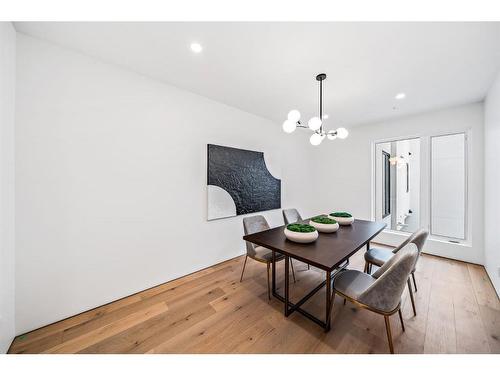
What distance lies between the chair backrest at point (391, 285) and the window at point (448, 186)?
9.79 feet

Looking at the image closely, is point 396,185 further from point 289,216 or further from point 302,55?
point 302,55

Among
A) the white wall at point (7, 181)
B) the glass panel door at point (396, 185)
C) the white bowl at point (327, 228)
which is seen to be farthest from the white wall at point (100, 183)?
the glass panel door at point (396, 185)

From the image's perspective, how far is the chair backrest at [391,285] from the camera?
4.00ft

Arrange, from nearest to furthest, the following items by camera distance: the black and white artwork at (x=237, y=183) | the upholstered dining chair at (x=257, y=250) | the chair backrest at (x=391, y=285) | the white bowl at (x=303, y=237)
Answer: the chair backrest at (x=391, y=285)
the white bowl at (x=303, y=237)
the upholstered dining chair at (x=257, y=250)
the black and white artwork at (x=237, y=183)

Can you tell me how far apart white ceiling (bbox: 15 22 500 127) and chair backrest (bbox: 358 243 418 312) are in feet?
5.81

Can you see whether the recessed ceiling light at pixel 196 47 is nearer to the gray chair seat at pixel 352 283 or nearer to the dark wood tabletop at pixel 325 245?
the dark wood tabletop at pixel 325 245

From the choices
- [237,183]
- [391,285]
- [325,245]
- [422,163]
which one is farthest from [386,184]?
[391,285]

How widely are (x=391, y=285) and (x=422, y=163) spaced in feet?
10.6

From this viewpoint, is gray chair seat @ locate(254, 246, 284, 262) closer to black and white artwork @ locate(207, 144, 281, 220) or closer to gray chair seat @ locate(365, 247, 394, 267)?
black and white artwork @ locate(207, 144, 281, 220)

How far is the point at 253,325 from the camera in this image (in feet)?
5.35

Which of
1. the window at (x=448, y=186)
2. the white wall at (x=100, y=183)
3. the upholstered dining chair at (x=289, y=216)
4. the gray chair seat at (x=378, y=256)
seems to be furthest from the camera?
the window at (x=448, y=186)

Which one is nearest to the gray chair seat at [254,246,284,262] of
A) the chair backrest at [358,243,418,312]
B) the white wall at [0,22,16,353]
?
the chair backrest at [358,243,418,312]
